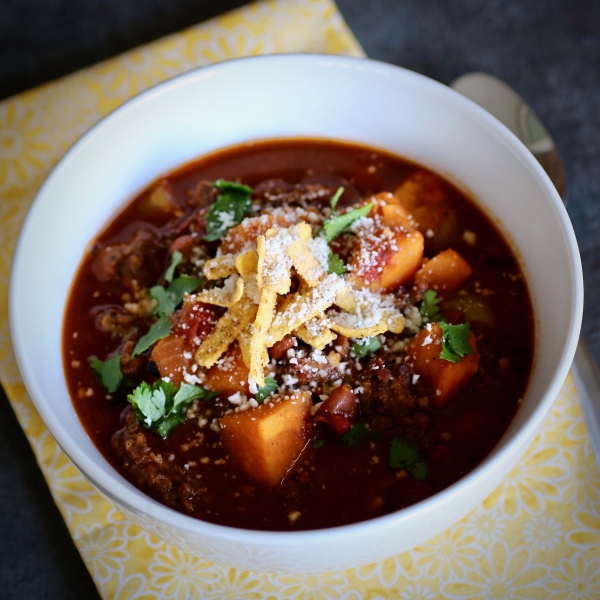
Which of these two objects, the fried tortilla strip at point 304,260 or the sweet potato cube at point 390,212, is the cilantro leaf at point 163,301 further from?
the sweet potato cube at point 390,212

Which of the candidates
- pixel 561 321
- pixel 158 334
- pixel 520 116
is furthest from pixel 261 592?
pixel 520 116

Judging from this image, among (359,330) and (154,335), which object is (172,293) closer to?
(154,335)

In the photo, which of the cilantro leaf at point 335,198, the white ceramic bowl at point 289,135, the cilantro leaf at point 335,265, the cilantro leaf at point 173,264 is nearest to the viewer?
the white ceramic bowl at point 289,135

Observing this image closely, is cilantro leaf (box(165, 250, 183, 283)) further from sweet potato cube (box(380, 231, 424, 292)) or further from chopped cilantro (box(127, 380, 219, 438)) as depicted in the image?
sweet potato cube (box(380, 231, 424, 292))

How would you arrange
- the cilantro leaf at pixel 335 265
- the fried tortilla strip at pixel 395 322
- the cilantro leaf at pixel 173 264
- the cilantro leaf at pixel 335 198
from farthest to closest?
1. the cilantro leaf at pixel 335 198
2. the cilantro leaf at pixel 173 264
3. the cilantro leaf at pixel 335 265
4. the fried tortilla strip at pixel 395 322

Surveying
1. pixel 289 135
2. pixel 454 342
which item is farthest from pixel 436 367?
pixel 289 135

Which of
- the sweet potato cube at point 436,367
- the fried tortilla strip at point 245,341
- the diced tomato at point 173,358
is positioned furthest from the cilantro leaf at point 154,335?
the sweet potato cube at point 436,367
